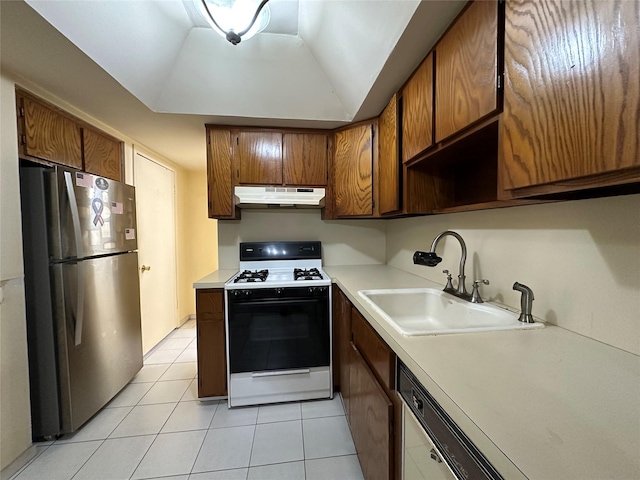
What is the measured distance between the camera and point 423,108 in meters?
1.25

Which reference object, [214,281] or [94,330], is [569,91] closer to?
[214,281]

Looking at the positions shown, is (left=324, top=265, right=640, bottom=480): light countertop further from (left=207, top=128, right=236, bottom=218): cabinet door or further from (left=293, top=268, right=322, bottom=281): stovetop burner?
(left=207, top=128, right=236, bottom=218): cabinet door

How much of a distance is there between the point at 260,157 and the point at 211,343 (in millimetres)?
1484

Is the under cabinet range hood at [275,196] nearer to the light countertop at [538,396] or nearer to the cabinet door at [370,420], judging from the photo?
the cabinet door at [370,420]

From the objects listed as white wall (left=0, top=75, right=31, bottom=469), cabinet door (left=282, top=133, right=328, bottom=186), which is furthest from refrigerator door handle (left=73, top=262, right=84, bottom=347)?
cabinet door (left=282, top=133, right=328, bottom=186)

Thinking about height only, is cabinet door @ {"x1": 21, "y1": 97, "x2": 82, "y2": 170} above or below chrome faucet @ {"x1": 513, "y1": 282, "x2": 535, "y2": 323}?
above

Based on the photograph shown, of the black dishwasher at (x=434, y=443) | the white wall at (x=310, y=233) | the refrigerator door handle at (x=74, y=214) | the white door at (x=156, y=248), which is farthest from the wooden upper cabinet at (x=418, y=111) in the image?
the white door at (x=156, y=248)

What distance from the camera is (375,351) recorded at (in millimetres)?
1081

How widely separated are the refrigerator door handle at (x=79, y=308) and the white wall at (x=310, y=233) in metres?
0.99

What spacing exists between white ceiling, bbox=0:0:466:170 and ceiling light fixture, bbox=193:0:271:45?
0.26m

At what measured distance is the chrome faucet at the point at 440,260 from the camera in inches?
48.9

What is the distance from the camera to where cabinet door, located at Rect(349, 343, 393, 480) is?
0.94 metres

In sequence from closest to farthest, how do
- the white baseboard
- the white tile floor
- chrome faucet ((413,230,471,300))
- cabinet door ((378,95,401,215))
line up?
chrome faucet ((413,230,471,300)) < the white tile floor < cabinet door ((378,95,401,215)) < the white baseboard

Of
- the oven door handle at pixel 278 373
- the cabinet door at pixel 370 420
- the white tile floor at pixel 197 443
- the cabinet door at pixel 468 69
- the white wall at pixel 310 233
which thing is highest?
the cabinet door at pixel 468 69
